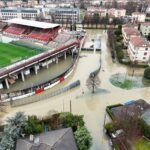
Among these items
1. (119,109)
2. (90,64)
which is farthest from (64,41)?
(119,109)

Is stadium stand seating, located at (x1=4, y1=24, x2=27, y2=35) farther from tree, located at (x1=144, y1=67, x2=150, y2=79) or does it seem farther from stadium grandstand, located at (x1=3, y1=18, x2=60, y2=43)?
tree, located at (x1=144, y1=67, x2=150, y2=79)

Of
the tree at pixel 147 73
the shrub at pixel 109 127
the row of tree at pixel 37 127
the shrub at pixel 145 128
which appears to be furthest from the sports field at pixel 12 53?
the shrub at pixel 145 128

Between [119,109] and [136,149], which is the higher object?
[119,109]

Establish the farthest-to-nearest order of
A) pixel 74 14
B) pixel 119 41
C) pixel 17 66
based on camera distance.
Answer: 1. pixel 74 14
2. pixel 119 41
3. pixel 17 66

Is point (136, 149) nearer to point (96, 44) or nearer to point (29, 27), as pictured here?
point (96, 44)

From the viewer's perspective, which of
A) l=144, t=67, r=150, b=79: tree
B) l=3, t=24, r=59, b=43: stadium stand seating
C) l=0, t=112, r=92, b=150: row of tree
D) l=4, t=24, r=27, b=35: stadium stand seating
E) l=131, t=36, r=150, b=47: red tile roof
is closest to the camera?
l=0, t=112, r=92, b=150: row of tree

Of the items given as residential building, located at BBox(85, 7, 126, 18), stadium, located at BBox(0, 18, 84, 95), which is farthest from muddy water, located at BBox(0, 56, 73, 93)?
residential building, located at BBox(85, 7, 126, 18)

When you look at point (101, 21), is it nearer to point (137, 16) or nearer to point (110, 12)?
point (110, 12)

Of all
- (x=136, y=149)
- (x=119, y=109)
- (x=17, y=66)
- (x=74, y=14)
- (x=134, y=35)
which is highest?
(x=74, y=14)
